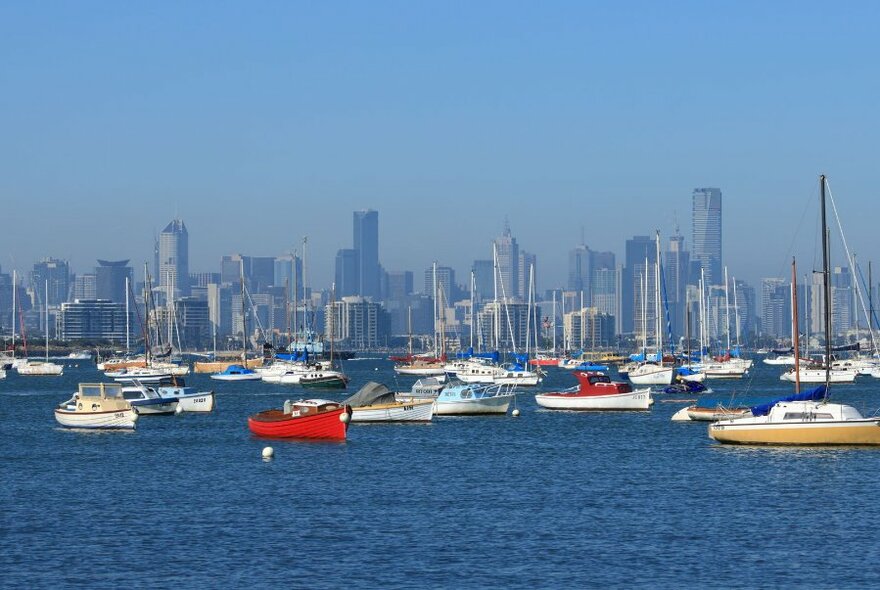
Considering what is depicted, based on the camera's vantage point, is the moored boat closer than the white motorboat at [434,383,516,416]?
No

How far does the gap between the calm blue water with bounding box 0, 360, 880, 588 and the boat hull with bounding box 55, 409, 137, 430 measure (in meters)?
A: 0.99

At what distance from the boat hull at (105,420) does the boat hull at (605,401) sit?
30166 millimetres

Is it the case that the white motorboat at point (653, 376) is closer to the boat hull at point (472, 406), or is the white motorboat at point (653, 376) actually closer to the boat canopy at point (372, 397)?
the boat hull at point (472, 406)

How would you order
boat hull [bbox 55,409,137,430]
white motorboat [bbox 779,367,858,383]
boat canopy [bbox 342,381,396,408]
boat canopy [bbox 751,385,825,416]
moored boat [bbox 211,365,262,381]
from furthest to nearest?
moored boat [bbox 211,365,262,381] → white motorboat [bbox 779,367,858,383] → boat canopy [bbox 342,381,396,408] → boat hull [bbox 55,409,137,430] → boat canopy [bbox 751,385,825,416]

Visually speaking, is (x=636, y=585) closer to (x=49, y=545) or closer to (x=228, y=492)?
(x=49, y=545)

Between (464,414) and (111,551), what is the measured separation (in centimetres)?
5594

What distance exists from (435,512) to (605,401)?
171ft

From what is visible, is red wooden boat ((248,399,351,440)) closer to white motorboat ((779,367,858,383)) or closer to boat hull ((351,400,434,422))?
boat hull ((351,400,434,422))

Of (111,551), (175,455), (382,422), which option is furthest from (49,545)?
(382,422)

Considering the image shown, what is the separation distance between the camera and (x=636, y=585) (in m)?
38.8

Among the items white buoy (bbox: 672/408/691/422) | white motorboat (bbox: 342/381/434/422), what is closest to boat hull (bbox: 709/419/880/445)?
white buoy (bbox: 672/408/691/422)

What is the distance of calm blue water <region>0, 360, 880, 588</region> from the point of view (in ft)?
134

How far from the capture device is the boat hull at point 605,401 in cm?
10262

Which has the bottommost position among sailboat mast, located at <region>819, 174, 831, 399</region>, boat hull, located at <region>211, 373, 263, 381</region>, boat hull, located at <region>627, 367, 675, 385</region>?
boat hull, located at <region>211, 373, 263, 381</region>
